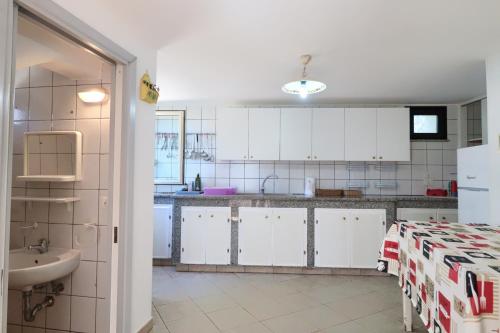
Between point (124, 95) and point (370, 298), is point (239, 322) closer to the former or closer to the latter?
point (370, 298)

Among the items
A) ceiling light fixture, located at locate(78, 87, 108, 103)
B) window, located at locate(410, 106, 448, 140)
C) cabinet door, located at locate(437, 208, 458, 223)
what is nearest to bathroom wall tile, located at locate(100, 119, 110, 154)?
ceiling light fixture, located at locate(78, 87, 108, 103)

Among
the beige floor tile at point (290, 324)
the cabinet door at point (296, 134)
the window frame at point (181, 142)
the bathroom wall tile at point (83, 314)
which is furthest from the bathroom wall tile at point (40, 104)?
the cabinet door at point (296, 134)

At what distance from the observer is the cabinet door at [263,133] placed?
3566mm

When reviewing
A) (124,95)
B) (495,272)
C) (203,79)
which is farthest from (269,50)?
(495,272)

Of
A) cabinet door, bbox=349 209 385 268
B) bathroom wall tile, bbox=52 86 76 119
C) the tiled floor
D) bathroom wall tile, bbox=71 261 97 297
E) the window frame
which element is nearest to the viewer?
bathroom wall tile, bbox=71 261 97 297

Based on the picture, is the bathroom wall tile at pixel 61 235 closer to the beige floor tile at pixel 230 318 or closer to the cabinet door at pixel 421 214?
the beige floor tile at pixel 230 318

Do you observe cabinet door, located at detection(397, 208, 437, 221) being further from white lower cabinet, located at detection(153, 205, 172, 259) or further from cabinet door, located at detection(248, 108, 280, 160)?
white lower cabinet, located at detection(153, 205, 172, 259)

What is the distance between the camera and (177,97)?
3.56m

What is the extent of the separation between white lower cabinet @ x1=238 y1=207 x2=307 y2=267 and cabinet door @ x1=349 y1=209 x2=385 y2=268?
0.58 m

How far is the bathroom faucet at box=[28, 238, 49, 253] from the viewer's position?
1.91m

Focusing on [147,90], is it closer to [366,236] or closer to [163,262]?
[163,262]

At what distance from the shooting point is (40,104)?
6.69ft

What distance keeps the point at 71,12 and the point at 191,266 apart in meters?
2.85

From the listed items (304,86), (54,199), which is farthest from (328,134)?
(54,199)
